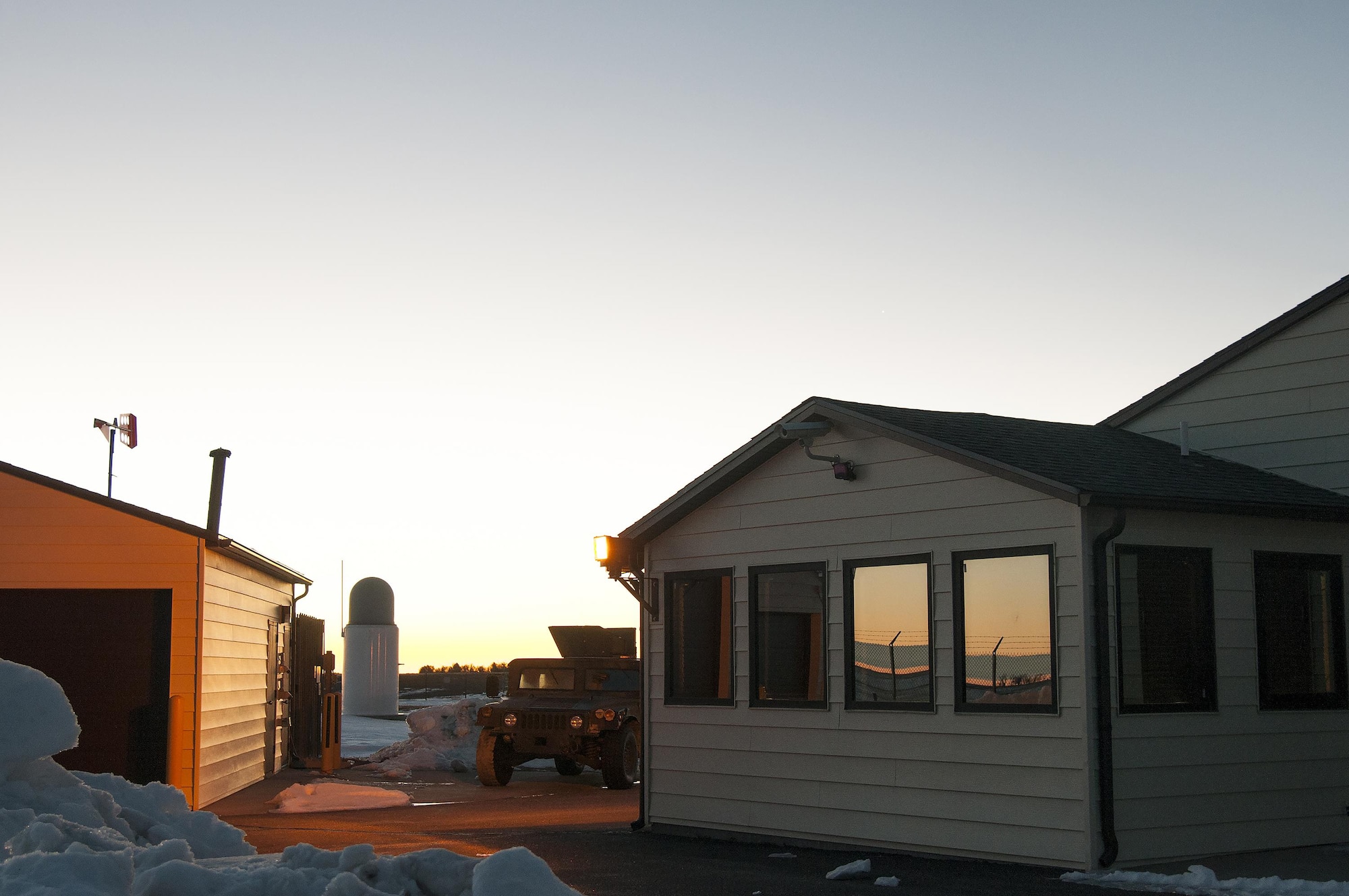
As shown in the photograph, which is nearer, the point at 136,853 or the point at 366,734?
the point at 136,853

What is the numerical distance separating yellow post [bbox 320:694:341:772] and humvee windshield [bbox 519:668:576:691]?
3.60 meters

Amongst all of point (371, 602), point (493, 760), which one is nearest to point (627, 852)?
point (493, 760)

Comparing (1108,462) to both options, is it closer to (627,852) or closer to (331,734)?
(627,852)

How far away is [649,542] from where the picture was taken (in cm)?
1455

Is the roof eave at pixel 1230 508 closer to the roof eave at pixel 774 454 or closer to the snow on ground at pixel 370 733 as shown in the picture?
the roof eave at pixel 774 454

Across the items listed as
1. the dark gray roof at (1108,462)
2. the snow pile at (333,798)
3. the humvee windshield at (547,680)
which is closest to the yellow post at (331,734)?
the humvee windshield at (547,680)

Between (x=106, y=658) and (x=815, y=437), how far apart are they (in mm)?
8789

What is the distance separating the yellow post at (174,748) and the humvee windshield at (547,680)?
18.9 feet

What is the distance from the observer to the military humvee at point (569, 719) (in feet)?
62.7

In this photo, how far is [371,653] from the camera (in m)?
35.5

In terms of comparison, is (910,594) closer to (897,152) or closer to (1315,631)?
(1315,631)

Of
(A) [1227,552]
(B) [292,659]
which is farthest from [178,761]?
(A) [1227,552]

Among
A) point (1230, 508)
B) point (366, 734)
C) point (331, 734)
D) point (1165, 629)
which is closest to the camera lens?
point (1165, 629)

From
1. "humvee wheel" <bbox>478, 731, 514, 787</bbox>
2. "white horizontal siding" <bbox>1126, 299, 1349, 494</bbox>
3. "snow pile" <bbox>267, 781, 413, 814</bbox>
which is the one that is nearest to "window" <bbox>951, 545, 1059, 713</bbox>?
"white horizontal siding" <bbox>1126, 299, 1349, 494</bbox>
